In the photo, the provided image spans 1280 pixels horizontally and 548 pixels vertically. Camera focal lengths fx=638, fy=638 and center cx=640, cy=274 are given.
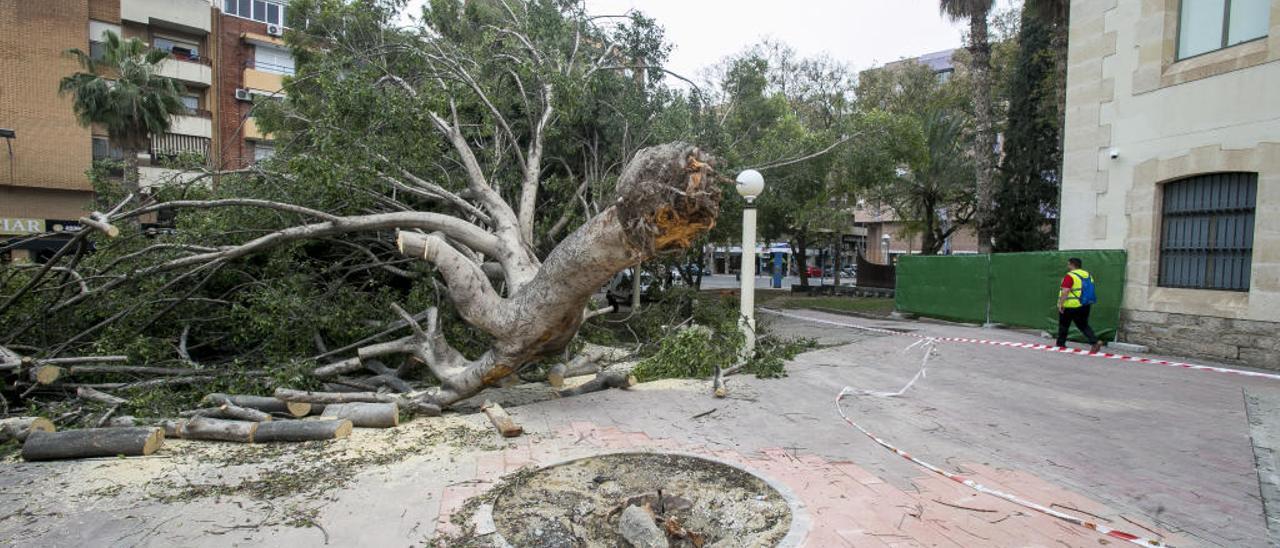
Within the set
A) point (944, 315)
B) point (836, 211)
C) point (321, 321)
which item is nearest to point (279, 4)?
point (836, 211)

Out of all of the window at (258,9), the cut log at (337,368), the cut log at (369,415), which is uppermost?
the window at (258,9)

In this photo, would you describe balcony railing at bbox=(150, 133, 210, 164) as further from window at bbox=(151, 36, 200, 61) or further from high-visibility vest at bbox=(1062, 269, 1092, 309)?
high-visibility vest at bbox=(1062, 269, 1092, 309)

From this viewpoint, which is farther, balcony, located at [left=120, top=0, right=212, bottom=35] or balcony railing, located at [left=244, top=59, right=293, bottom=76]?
balcony railing, located at [left=244, top=59, right=293, bottom=76]

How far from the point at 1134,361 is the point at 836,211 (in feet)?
41.6

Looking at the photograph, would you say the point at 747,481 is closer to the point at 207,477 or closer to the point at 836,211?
the point at 207,477

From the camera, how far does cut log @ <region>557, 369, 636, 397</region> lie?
22.8 feet

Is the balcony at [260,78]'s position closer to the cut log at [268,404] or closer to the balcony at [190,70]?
the balcony at [190,70]

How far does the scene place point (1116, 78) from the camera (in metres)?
9.95

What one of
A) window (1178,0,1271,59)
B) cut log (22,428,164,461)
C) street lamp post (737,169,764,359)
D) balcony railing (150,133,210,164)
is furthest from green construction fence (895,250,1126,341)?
balcony railing (150,133,210,164)

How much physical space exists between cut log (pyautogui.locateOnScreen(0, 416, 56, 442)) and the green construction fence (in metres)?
12.9

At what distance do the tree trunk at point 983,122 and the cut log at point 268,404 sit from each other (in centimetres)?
1684

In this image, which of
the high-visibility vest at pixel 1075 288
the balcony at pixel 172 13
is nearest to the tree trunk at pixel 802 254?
the high-visibility vest at pixel 1075 288

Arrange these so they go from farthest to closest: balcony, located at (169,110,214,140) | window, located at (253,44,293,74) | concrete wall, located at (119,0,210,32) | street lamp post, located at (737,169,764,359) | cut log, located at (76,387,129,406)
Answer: window, located at (253,44,293,74) → balcony, located at (169,110,214,140) → concrete wall, located at (119,0,210,32) → street lamp post, located at (737,169,764,359) → cut log, located at (76,387,129,406)

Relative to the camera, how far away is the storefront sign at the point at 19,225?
74.6 ft
